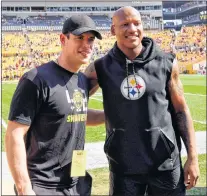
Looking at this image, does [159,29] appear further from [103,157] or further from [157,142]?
[157,142]

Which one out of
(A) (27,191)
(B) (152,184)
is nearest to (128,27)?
(B) (152,184)

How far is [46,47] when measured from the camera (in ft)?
79.2

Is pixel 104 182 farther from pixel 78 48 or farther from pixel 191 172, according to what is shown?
pixel 78 48

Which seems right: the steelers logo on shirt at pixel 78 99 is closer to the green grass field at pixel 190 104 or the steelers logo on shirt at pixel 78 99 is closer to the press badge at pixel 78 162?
the press badge at pixel 78 162

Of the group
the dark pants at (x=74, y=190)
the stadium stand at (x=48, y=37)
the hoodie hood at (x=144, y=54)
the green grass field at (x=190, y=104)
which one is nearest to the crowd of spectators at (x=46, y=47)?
the stadium stand at (x=48, y=37)

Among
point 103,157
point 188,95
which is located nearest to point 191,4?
point 188,95

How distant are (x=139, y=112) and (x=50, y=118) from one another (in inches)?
20.1

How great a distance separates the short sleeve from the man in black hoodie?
1.57 feet

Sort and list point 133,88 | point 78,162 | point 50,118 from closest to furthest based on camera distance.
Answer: point 50,118 < point 78,162 < point 133,88

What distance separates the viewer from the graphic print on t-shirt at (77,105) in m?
1.71

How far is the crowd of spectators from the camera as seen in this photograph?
73.2ft

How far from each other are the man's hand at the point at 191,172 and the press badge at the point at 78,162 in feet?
2.00

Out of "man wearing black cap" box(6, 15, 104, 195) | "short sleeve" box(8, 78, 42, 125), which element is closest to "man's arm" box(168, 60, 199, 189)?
"man wearing black cap" box(6, 15, 104, 195)

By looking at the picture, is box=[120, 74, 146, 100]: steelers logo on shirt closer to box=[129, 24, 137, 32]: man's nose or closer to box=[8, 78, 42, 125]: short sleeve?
box=[129, 24, 137, 32]: man's nose
